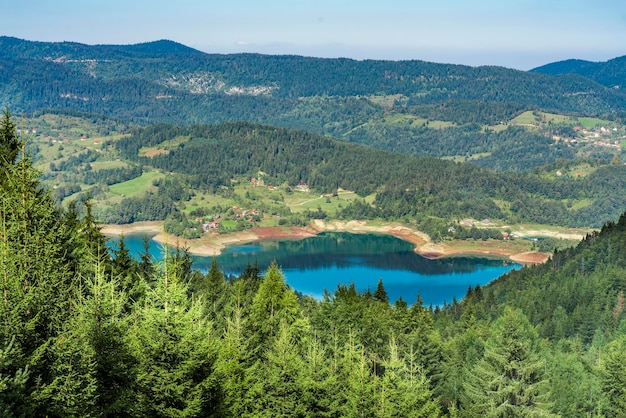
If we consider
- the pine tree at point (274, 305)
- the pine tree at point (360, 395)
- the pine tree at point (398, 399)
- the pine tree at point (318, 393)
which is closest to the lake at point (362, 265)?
the pine tree at point (274, 305)

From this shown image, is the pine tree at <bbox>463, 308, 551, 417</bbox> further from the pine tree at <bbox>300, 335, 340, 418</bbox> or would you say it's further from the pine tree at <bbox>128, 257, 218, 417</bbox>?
the pine tree at <bbox>128, 257, 218, 417</bbox>

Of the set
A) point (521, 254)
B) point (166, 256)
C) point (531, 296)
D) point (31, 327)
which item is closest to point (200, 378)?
point (166, 256)

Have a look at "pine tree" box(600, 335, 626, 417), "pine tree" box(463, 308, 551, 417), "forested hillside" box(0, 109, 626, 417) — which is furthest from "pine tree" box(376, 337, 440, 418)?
"pine tree" box(600, 335, 626, 417)

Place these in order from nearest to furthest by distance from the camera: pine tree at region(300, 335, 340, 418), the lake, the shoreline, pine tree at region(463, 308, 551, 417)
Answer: pine tree at region(300, 335, 340, 418) < pine tree at region(463, 308, 551, 417) < the lake < the shoreline

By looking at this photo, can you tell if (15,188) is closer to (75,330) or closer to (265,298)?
(75,330)

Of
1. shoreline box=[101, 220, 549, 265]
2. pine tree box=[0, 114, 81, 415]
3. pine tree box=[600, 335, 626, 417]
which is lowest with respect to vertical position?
shoreline box=[101, 220, 549, 265]

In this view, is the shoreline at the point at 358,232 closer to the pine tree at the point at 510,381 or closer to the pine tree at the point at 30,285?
the pine tree at the point at 510,381
